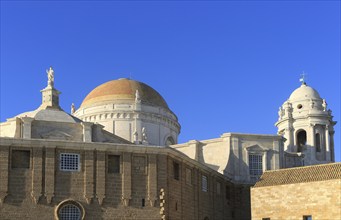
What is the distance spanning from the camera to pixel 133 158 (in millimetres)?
50719

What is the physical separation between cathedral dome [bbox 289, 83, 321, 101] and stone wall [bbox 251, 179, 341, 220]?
2692 cm

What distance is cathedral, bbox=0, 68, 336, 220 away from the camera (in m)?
47.8

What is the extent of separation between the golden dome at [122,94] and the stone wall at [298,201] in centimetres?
2555

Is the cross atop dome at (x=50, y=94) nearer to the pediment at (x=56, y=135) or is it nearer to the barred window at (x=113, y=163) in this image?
the pediment at (x=56, y=135)

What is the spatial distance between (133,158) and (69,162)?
15.6 feet

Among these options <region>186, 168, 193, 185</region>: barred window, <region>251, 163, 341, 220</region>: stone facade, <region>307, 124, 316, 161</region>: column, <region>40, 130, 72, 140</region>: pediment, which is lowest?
<region>251, 163, 341, 220</region>: stone facade

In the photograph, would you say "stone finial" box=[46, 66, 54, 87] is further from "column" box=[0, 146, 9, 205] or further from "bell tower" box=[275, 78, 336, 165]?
"bell tower" box=[275, 78, 336, 165]

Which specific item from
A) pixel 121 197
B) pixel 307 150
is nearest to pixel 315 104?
pixel 307 150

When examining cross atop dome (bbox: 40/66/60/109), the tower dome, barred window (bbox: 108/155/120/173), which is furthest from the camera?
the tower dome

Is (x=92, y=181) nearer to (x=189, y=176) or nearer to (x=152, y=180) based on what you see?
(x=152, y=180)

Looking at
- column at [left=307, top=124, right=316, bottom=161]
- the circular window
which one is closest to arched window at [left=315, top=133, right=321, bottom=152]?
column at [left=307, top=124, right=316, bottom=161]

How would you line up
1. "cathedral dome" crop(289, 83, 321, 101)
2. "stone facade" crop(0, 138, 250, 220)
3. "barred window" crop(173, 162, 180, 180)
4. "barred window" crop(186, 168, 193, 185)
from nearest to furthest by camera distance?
1. "stone facade" crop(0, 138, 250, 220)
2. "barred window" crop(173, 162, 180, 180)
3. "barred window" crop(186, 168, 193, 185)
4. "cathedral dome" crop(289, 83, 321, 101)

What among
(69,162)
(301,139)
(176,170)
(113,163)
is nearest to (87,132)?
(113,163)

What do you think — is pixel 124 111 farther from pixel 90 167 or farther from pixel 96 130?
pixel 90 167
